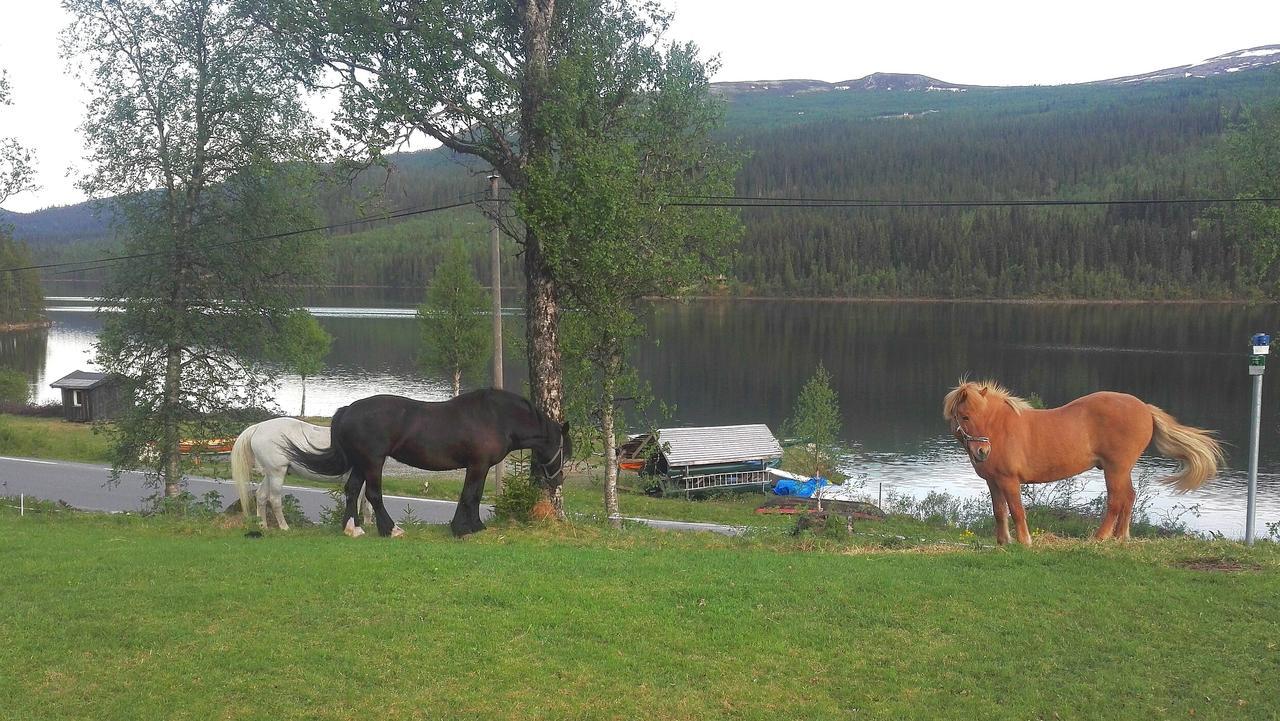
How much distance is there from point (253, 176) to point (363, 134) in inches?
317

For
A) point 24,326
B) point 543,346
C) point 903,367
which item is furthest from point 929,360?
point 24,326

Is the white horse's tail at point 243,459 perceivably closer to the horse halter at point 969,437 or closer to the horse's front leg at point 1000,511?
the horse halter at point 969,437

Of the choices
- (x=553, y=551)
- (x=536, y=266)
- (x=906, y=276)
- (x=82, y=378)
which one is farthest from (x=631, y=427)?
(x=906, y=276)

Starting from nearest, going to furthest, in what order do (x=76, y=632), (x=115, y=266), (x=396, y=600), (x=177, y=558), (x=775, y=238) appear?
1. (x=76, y=632)
2. (x=396, y=600)
3. (x=177, y=558)
4. (x=115, y=266)
5. (x=775, y=238)

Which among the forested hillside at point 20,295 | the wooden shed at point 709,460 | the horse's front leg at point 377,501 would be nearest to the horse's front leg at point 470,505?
the horse's front leg at point 377,501

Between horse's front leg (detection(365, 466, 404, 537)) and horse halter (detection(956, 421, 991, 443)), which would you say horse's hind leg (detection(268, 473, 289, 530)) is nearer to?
horse's front leg (detection(365, 466, 404, 537))

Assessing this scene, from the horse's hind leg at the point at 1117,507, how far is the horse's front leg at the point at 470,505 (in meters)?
7.49

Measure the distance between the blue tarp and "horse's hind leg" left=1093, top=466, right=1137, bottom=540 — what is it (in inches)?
889

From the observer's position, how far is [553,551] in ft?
33.1

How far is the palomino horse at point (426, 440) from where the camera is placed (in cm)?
1112

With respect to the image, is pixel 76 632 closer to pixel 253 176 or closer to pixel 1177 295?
pixel 253 176

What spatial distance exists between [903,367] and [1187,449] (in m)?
62.5

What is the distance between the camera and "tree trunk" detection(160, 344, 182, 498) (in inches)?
784

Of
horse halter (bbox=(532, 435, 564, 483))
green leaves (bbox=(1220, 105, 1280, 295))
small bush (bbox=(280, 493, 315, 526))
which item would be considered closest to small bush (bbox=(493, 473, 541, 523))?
horse halter (bbox=(532, 435, 564, 483))
